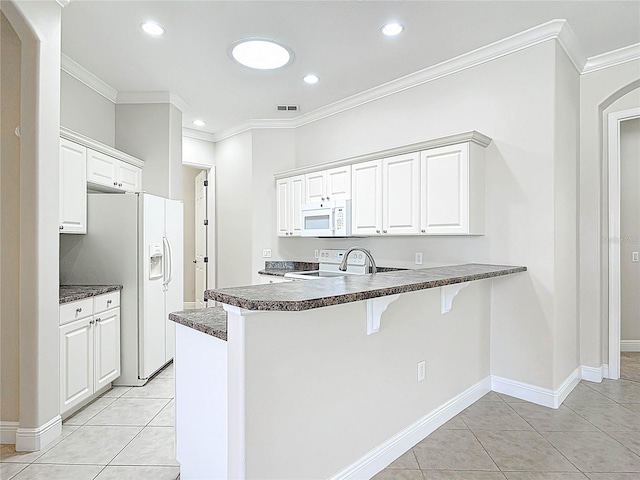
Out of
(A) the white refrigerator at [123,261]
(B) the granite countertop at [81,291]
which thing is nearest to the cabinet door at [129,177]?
(A) the white refrigerator at [123,261]

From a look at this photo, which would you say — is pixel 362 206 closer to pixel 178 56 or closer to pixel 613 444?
pixel 178 56

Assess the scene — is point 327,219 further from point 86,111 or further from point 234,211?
point 86,111

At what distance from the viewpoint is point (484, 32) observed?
302cm

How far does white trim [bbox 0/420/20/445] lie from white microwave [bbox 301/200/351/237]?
2887 millimetres

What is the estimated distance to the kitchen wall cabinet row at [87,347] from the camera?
2703 millimetres

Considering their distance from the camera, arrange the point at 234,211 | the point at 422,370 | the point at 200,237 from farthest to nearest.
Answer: the point at 200,237 → the point at 234,211 → the point at 422,370

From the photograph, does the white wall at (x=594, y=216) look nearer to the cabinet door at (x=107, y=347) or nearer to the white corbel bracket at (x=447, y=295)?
the white corbel bracket at (x=447, y=295)

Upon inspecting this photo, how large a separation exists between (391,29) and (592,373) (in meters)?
3.30

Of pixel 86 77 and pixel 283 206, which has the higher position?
pixel 86 77

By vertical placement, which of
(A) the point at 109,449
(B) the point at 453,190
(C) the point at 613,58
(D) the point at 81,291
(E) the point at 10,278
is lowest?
(A) the point at 109,449

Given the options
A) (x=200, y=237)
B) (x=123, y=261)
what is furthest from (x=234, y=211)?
(x=123, y=261)

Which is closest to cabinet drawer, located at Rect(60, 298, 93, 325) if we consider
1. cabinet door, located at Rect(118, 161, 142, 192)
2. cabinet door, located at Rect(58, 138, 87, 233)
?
cabinet door, located at Rect(58, 138, 87, 233)

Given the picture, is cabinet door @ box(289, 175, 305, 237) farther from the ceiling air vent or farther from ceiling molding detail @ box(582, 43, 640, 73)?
ceiling molding detail @ box(582, 43, 640, 73)

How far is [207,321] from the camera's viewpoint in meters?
1.84
